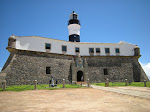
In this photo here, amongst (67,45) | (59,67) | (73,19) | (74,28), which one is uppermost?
(73,19)

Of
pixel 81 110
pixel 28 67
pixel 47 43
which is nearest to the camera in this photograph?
pixel 81 110

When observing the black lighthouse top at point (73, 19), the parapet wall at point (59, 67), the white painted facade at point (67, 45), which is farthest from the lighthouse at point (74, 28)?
the parapet wall at point (59, 67)

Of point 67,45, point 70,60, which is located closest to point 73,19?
point 67,45

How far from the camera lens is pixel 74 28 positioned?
96.3ft

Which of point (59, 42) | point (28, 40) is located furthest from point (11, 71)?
point (59, 42)

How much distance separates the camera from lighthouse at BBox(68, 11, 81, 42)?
1144 inches

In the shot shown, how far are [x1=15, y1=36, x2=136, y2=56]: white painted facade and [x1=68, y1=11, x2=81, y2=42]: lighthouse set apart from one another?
5.09 meters

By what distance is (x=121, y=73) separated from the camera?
24.5m

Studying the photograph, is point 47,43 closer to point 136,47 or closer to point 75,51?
point 75,51

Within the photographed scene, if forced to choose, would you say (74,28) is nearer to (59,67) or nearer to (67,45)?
(67,45)

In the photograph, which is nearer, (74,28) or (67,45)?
(67,45)

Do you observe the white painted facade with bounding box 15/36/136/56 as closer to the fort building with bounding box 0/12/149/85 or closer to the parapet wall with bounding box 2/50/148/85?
the fort building with bounding box 0/12/149/85

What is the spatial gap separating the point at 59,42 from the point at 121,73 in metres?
15.5

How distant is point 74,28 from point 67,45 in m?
8.22
